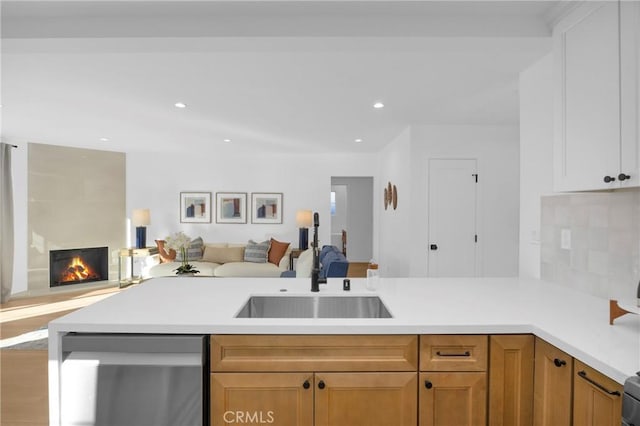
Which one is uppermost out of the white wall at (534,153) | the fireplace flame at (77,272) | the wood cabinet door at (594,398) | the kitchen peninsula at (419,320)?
the white wall at (534,153)

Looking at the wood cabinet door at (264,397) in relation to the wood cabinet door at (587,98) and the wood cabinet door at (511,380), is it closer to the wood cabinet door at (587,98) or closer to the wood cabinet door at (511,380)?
the wood cabinet door at (511,380)

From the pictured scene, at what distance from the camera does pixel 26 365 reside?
3.10 meters

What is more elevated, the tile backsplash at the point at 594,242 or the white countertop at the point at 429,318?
the tile backsplash at the point at 594,242

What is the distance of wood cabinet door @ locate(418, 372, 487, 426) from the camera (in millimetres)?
1460

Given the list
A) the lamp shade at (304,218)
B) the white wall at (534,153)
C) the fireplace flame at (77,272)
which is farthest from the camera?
the lamp shade at (304,218)

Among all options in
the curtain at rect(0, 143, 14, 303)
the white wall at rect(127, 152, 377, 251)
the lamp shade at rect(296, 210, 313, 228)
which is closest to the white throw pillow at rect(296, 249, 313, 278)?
the lamp shade at rect(296, 210, 313, 228)

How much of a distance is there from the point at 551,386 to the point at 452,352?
37cm

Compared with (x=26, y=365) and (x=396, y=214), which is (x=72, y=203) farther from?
(x=396, y=214)

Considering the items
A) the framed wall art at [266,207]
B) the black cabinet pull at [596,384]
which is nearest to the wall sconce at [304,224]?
the framed wall art at [266,207]

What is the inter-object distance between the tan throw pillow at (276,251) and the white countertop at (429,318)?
4022mm

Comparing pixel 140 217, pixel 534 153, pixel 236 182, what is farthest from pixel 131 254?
pixel 534 153

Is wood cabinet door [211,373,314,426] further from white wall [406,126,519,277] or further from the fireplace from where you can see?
the fireplace

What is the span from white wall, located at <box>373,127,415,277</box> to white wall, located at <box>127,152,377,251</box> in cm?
101

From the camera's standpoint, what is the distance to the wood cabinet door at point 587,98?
4.81 feet
